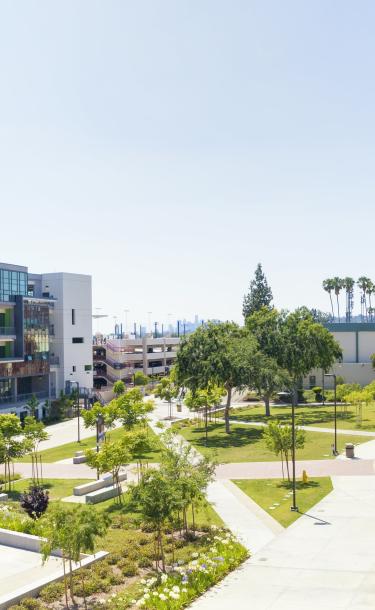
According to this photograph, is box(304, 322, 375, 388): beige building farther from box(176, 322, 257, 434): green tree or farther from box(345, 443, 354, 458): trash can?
box(345, 443, 354, 458): trash can

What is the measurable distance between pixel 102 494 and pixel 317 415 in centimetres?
3556

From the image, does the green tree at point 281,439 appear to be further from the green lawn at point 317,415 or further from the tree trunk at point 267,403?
the tree trunk at point 267,403

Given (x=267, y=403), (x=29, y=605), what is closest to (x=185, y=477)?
(x=29, y=605)

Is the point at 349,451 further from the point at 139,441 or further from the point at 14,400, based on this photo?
the point at 14,400

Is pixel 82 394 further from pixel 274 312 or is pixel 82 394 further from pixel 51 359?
pixel 274 312

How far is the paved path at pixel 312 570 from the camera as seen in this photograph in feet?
62.7

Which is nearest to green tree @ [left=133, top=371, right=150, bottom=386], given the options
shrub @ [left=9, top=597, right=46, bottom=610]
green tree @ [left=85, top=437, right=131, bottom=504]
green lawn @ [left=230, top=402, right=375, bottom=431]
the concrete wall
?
the concrete wall

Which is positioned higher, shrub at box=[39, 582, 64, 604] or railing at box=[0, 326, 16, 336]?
railing at box=[0, 326, 16, 336]

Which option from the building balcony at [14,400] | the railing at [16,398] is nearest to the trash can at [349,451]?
the building balcony at [14,400]

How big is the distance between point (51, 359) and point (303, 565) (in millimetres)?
60886

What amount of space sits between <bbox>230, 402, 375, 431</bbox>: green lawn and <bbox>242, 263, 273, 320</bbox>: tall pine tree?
35.2 metres

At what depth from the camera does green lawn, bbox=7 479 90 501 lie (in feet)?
116

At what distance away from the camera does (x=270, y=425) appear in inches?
1439

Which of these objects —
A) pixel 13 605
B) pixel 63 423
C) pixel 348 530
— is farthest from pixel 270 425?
pixel 63 423
